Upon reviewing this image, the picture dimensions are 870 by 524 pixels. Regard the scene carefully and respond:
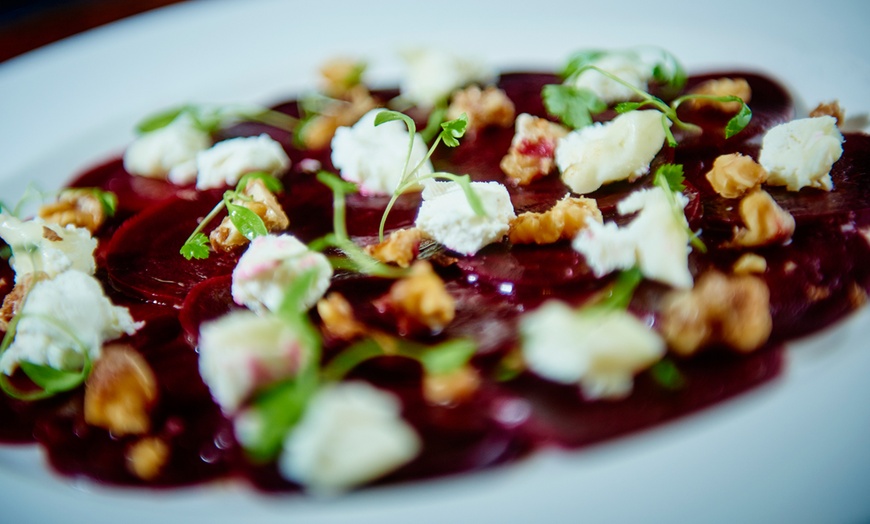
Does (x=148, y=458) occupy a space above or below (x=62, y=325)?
below

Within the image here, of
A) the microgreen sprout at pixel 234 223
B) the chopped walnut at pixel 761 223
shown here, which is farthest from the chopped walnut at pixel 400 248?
the chopped walnut at pixel 761 223

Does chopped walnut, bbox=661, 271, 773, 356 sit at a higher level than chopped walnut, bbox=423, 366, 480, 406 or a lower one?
higher

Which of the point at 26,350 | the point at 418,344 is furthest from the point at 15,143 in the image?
the point at 418,344

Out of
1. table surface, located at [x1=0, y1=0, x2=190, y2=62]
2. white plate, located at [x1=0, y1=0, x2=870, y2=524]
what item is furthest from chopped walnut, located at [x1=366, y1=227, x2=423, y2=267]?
table surface, located at [x1=0, y1=0, x2=190, y2=62]

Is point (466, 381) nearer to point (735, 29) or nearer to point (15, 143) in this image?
point (735, 29)

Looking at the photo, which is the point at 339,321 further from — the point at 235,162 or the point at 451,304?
the point at 235,162

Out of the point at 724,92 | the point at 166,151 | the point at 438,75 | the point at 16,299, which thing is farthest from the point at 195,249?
the point at 724,92

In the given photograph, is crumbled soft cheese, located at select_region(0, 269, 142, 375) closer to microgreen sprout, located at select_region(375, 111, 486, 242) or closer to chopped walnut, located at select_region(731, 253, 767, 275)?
microgreen sprout, located at select_region(375, 111, 486, 242)
